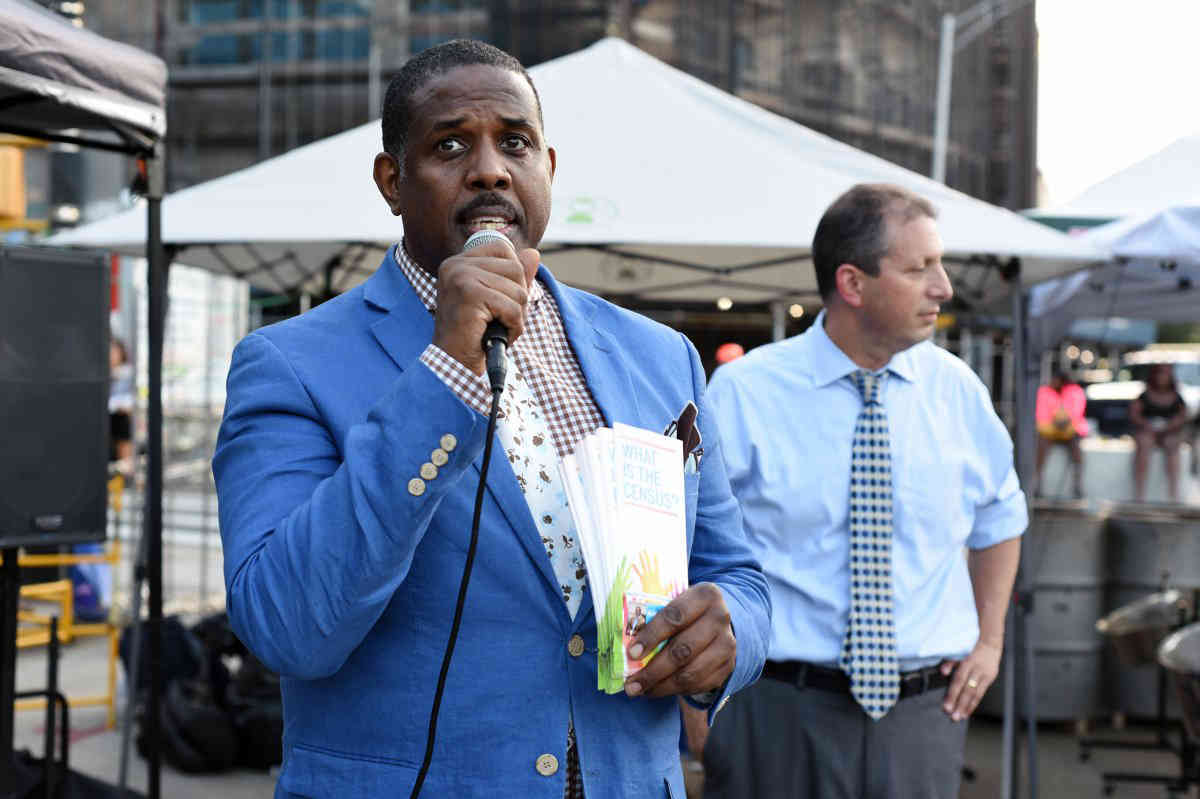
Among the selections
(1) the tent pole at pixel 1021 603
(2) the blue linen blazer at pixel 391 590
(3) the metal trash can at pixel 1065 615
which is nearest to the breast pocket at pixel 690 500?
(2) the blue linen blazer at pixel 391 590

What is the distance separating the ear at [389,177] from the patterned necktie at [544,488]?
30 centimetres

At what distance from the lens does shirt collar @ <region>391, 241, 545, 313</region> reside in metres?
1.70

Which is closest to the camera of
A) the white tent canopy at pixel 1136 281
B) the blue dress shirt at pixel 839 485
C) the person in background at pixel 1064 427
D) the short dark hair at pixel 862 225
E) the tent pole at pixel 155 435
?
the blue dress shirt at pixel 839 485

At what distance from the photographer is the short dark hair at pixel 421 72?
5.45ft

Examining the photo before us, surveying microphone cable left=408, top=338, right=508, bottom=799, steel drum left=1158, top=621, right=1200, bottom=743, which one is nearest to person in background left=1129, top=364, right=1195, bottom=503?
steel drum left=1158, top=621, right=1200, bottom=743

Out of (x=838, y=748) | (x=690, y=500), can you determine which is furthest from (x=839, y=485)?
(x=690, y=500)

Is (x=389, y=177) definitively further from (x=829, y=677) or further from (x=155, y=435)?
(x=155, y=435)

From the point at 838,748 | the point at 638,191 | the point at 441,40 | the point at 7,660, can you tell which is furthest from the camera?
the point at 441,40

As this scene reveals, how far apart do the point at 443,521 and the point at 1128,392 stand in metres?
26.6

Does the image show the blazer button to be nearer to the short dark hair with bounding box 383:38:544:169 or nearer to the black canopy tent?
the short dark hair with bounding box 383:38:544:169

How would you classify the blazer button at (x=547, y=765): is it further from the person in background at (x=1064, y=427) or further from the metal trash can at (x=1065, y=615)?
the person in background at (x=1064, y=427)

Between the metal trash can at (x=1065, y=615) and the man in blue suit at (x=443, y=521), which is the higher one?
the man in blue suit at (x=443, y=521)

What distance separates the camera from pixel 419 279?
1.72 meters

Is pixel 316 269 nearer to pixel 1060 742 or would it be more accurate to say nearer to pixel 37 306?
pixel 37 306
